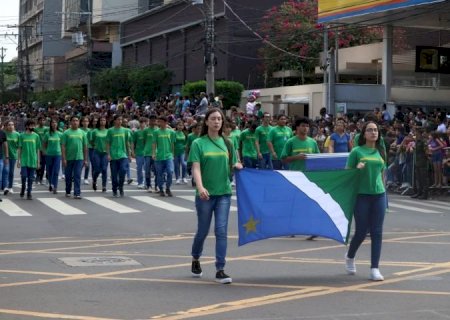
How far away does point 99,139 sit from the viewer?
24219mm

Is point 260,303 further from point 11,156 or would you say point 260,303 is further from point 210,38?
point 210,38

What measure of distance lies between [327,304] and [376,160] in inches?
92.6

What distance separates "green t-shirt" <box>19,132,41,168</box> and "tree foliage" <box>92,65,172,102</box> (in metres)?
37.4

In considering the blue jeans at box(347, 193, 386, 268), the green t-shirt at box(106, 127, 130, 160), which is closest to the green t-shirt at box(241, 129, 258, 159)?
the green t-shirt at box(106, 127, 130, 160)

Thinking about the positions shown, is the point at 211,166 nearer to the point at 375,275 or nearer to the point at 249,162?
the point at 375,275

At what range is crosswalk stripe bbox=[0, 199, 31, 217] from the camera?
19078 mm

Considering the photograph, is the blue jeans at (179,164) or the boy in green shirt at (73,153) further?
the blue jeans at (179,164)

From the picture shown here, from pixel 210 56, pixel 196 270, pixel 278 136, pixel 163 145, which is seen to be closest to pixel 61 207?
pixel 163 145

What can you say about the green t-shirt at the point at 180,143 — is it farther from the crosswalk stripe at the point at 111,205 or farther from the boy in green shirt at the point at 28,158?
the boy in green shirt at the point at 28,158

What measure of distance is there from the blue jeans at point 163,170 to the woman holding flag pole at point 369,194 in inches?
477

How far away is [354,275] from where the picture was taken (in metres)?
11.2

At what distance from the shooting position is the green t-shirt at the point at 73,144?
74.4 ft

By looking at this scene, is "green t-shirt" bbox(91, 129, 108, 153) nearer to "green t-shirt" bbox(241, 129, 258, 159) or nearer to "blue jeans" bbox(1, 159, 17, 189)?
"blue jeans" bbox(1, 159, 17, 189)

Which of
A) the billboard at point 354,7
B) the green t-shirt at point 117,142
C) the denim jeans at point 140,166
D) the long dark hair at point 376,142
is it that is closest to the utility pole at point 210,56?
the billboard at point 354,7
